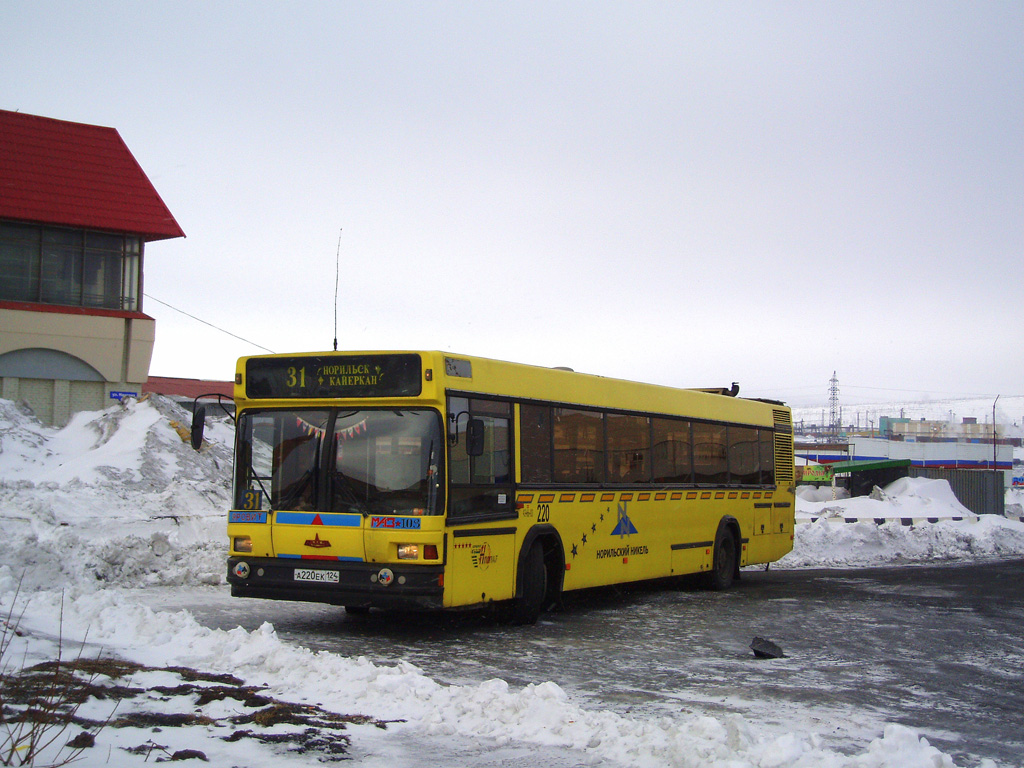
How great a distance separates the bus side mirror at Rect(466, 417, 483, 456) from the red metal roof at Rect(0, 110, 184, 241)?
26.8m

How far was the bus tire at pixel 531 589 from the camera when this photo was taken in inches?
474

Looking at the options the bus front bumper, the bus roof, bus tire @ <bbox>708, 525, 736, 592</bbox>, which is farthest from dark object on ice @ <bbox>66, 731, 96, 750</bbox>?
bus tire @ <bbox>708, 525, 736, 592</bbox>

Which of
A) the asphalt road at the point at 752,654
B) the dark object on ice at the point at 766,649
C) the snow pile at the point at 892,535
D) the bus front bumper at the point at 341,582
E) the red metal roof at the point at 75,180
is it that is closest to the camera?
the asphalt road at the point at 752,654

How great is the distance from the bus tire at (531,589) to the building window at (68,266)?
26354 mm

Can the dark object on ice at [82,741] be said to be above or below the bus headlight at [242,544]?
below

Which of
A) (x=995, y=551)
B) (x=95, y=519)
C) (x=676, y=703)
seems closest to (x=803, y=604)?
(x=676, y=703)

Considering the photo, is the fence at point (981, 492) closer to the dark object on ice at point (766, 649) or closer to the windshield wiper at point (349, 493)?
the dark object on ice at point (766, 649)

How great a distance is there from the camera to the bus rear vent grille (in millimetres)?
20078

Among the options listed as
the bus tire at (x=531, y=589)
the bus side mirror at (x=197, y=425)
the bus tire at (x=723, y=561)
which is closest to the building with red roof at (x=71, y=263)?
the bus tire at (x=723, y=561)

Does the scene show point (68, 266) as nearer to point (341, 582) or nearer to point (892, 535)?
point (892, 535)

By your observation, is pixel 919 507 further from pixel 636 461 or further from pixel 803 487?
pixel 636 461

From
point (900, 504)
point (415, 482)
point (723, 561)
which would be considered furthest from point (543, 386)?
point (900, 504)

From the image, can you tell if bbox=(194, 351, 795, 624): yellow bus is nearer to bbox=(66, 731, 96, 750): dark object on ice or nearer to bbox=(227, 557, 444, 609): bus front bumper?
bbox=(227, 557, 444, 609): bus front bumper

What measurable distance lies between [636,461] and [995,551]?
17721 mm
